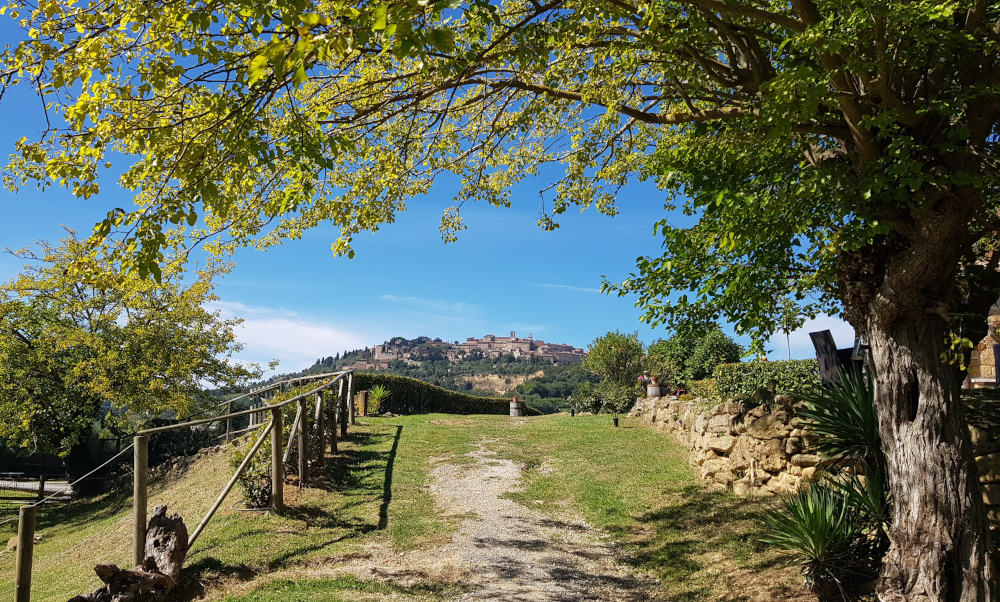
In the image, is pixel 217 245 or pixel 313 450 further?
pixel 313 450

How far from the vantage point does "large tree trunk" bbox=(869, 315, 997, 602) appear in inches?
214

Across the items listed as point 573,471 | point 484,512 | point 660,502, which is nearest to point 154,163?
point 484,512

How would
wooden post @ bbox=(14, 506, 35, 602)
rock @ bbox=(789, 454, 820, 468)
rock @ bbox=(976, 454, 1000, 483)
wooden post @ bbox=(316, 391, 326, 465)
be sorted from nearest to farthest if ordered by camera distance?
1. wooden post @ bbox=(14, 506, 35, 602)
2. rock @ bbox=(976, 454, 1000, 483)
3. rock @ bbox=(789, 454, 820, 468)
4. wooden post @ bbox=(316, 391, 326, 465)

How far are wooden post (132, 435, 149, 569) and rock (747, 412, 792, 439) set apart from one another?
7.97m

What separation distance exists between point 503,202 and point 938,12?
7.45 m

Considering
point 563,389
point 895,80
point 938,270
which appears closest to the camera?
point 938,270

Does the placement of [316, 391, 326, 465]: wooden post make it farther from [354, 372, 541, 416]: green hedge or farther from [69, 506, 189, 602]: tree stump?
[354, 372, 541, 416]: green hedge

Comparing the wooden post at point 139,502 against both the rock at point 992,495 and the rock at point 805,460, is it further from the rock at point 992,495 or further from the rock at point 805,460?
the rock at point 992,495

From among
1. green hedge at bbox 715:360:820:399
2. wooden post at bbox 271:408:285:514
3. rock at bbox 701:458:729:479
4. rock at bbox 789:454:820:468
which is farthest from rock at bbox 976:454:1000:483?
wooden post at bbox 271:408:285:514

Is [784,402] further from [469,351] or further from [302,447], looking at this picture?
[469,351]

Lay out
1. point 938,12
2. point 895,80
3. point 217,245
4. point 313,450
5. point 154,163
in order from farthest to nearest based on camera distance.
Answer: point 313,450 → point 217,245 → point 895,80 → point 154,163 → point 938,12

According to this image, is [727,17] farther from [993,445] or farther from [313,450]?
[313,450]

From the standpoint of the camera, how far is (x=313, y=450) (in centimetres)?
1085

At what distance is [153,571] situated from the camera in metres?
5.54
